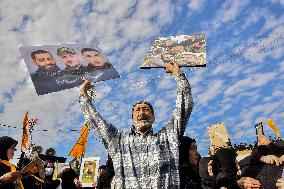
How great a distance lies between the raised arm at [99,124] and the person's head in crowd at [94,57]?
549 mm

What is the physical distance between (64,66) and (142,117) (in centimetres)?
112

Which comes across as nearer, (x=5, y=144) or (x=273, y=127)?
(x=5, y=144)

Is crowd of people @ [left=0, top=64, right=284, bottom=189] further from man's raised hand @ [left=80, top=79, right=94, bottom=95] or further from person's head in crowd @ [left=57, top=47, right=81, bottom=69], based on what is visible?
person's head in crowd @ [left=57, top=47, right=81, bottom=69]

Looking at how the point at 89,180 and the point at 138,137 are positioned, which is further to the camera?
the point at 89,180

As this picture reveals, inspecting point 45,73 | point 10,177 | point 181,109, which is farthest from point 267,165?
point 10,177

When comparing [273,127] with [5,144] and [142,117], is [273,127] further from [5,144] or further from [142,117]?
[5,144]

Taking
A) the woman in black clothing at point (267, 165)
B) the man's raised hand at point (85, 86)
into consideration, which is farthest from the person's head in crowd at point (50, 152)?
the man's raised hand at point (85, 86)

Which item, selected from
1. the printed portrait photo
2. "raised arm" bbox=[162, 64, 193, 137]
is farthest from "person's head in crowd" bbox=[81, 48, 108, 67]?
the printed portrait photo

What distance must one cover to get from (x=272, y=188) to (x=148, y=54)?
7.89 ft

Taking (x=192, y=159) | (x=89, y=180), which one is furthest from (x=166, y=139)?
(x=89, y=180)

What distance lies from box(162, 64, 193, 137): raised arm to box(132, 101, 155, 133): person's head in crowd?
18 cm

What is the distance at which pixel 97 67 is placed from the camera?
4.32 meters

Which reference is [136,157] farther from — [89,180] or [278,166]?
[89,180]

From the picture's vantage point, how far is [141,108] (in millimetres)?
3801
